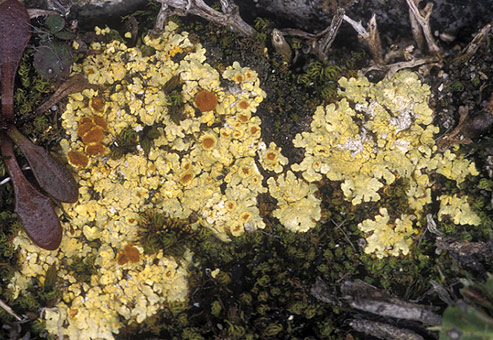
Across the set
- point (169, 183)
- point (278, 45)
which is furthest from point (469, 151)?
point (169, 183)

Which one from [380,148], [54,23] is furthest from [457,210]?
[54,23]

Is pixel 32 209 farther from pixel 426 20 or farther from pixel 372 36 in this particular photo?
pixel 426 20

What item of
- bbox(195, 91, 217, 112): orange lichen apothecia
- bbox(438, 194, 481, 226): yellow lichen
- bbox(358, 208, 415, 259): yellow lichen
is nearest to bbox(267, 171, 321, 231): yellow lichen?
bbox(358, 208, 415, 259): yellow lichen

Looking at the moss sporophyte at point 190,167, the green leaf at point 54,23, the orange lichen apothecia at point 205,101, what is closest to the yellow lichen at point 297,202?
the moss sporophyte at point 190,167

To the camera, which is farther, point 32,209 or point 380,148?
point 380,148

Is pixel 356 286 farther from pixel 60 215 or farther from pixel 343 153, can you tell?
pixel 60 215
